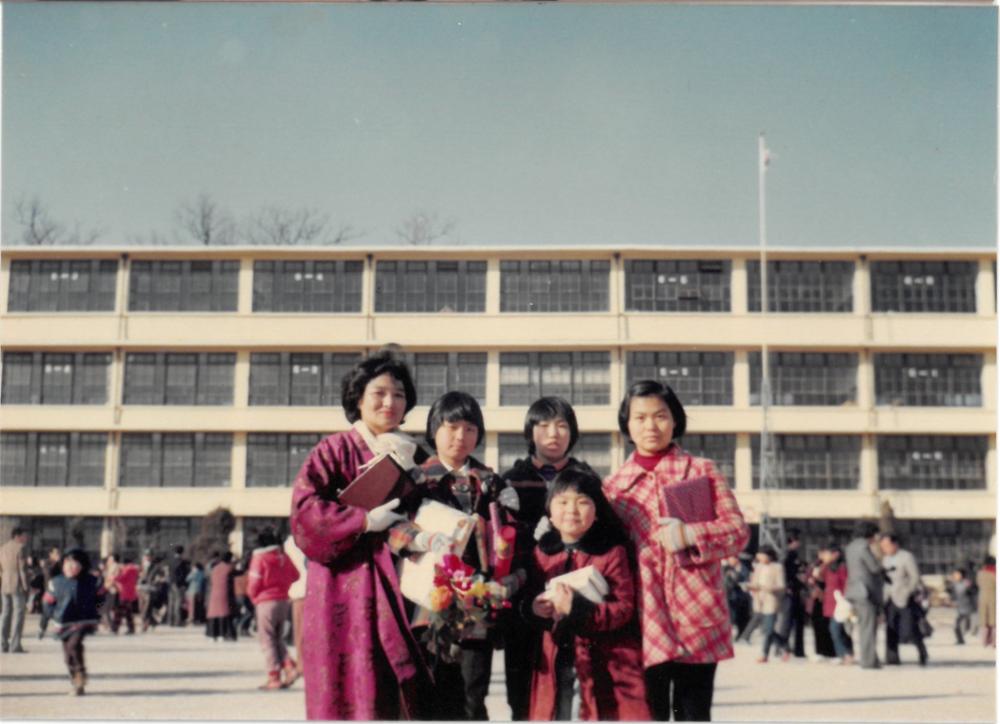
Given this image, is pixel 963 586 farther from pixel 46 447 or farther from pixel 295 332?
pixel 46 447

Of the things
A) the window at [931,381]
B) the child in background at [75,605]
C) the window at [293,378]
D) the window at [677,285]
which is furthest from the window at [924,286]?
the child in background at [75,605]

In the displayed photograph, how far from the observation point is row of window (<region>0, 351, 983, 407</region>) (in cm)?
2767

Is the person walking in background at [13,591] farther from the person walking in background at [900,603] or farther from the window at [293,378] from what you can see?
the window at [293,378]

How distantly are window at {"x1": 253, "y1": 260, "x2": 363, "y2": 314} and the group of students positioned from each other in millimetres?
21993

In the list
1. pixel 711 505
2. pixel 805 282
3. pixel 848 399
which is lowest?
pixel 711 505

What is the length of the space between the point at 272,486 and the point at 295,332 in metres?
4.39

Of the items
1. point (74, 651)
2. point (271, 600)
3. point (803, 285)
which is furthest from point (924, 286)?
point (74, 651)

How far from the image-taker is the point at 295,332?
27453 millimetres

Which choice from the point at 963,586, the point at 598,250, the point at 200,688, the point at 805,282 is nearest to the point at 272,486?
the point at 598,250

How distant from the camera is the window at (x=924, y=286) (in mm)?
29109

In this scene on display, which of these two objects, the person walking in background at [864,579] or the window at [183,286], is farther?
the window at [183,286]

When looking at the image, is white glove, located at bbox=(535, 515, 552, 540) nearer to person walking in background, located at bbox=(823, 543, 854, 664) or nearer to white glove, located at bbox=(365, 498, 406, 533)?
white glove, located at bbox=(365, 498, 406, 533)

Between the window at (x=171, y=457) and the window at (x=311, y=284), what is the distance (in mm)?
4207

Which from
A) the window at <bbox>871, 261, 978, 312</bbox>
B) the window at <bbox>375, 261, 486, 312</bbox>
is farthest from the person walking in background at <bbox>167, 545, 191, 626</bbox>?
the window at <bbox>871, 261, 978, 312</bbox>
